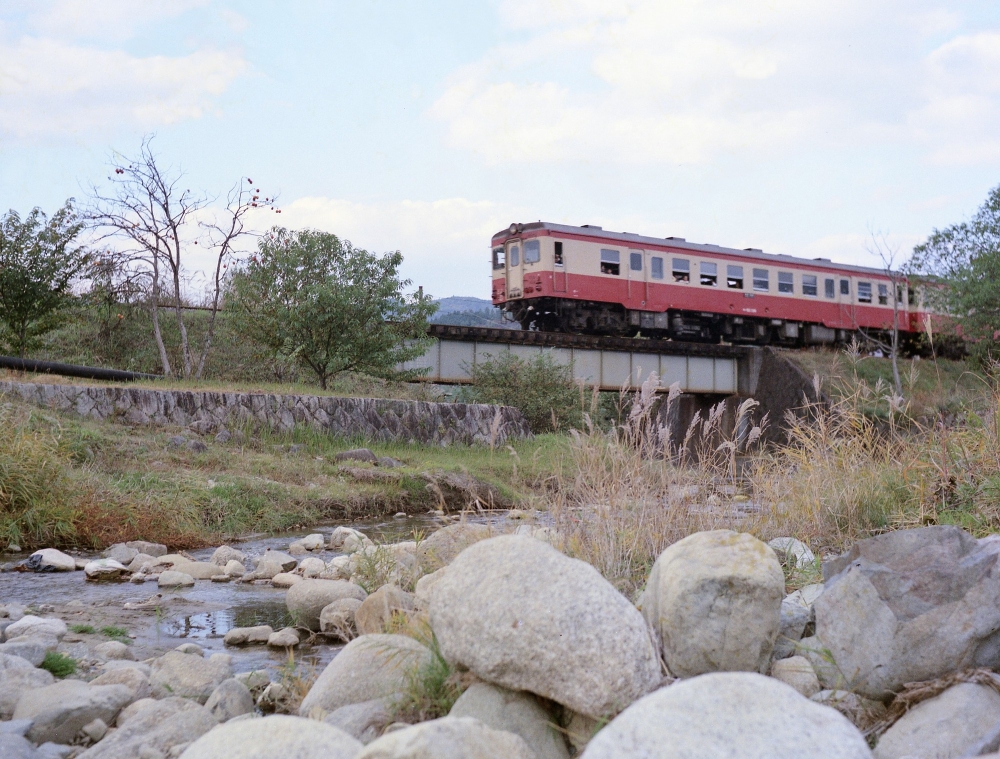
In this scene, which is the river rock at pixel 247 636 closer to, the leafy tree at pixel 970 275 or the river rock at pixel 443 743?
the river rock at pixel 443 743

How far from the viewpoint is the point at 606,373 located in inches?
859

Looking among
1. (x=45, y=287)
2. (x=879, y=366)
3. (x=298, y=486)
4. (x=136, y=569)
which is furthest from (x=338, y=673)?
(x=879, y=366)

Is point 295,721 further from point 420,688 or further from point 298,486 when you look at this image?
point 298,486

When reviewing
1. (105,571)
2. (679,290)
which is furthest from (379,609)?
(679,290)

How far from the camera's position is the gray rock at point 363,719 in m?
2.53

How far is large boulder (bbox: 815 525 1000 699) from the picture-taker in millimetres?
2506

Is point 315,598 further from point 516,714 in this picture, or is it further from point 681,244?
point 681,244

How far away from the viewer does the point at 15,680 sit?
3.30 m

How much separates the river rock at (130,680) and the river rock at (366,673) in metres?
0.81

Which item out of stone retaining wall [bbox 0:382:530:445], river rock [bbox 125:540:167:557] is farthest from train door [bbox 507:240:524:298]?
river rock [bbox 125:540:167:557]

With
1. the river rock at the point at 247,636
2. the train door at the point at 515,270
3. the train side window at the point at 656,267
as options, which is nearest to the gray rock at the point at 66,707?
the river rock at the point at 247,636

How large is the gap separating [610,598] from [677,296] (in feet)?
69.8

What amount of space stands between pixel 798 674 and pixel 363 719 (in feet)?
4.55

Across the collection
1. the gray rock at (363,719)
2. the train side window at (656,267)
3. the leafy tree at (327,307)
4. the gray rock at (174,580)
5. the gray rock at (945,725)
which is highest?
the train side window at (656,267)
